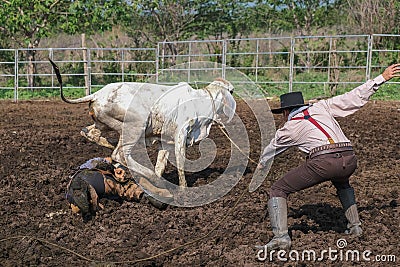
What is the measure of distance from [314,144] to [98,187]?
8.55ft

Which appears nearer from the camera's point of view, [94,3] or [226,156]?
[226,156]

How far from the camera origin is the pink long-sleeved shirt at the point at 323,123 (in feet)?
18.1

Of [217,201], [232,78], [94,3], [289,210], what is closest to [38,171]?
[217,201]

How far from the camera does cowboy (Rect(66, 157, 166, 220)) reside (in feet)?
21.7

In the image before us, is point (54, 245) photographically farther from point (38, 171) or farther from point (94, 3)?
point (94, 3)

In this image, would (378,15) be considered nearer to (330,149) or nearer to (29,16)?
(29,16)

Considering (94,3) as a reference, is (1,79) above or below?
below

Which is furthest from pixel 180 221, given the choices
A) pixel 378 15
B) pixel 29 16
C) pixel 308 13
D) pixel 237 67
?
pixel 308 13

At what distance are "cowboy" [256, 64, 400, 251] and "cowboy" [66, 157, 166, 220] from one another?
1869 millimetres

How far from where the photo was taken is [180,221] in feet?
21.5

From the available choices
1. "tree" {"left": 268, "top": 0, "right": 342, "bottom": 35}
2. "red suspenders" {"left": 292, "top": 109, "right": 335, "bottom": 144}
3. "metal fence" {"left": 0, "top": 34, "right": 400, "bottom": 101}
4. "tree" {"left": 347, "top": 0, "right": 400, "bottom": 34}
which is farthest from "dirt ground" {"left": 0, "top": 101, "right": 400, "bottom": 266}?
"tree" {"left": 268, "top": 0, "right": 342, "bottom": 35}

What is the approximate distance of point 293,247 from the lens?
560 cm

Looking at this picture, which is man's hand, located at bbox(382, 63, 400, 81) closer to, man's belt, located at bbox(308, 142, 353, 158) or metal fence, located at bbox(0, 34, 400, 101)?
man's belt, located at bbox(308, 142, 353, 158)

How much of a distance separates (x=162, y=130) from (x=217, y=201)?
106cm
